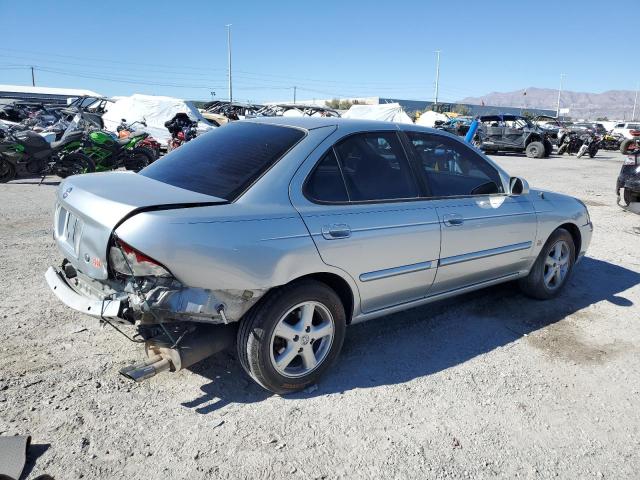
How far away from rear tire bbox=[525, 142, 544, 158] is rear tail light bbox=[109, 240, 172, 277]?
2206 cm

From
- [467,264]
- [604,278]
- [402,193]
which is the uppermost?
[402,193]

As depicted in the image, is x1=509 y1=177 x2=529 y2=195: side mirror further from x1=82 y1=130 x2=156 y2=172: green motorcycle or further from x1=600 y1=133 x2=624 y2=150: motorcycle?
x1=600 y1=133 x2=624 y2=150: motorcycle

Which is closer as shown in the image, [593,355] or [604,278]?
[593,355]

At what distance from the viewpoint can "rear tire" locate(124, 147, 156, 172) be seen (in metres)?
12.0

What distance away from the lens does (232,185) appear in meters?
2.89

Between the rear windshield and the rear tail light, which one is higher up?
the rear windshield

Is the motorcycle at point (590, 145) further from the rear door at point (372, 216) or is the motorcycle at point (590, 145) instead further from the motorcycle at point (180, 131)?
the rear door at point (372, 216)

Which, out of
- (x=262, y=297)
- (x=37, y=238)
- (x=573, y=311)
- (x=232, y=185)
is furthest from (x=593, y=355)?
(x=37, y=238)

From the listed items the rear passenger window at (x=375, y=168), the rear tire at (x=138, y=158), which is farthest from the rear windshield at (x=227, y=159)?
the rear tire at (x=138, y=158)

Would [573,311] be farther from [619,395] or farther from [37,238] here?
[37,238]

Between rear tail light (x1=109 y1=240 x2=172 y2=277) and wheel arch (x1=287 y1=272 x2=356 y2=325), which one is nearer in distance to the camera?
rear tail light (x1=109 y1=240 x2=172 y2=277)

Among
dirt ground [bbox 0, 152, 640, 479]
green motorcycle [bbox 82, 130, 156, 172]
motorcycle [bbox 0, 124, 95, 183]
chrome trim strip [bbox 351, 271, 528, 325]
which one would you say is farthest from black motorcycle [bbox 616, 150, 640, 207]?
motorcycle [bbox 0, 124, 95, 183]

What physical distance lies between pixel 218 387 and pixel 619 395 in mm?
2567

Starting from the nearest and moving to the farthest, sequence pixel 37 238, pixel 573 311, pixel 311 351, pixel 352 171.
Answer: pixel 311 351 < pixel 352 171 < pixel 573 311 < pixel 37 238
